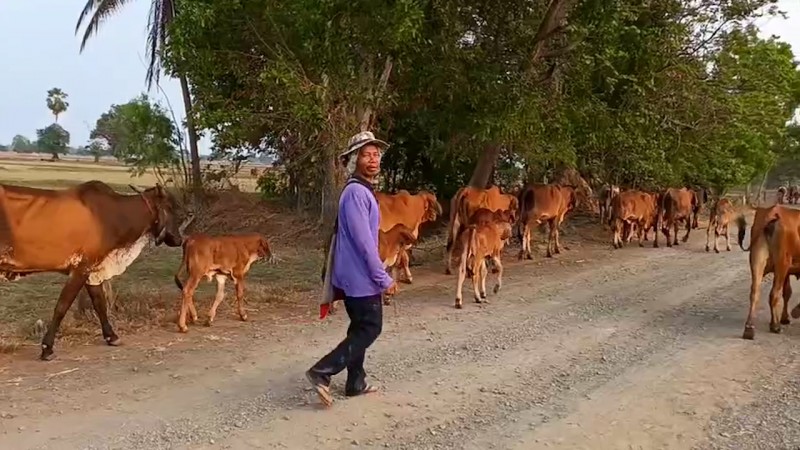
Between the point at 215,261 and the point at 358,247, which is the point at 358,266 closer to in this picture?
the point at 358,247

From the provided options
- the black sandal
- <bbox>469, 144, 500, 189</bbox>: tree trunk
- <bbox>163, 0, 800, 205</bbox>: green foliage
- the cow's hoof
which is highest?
<bbox>163, 0, 800, 205</bbox>: green foliage

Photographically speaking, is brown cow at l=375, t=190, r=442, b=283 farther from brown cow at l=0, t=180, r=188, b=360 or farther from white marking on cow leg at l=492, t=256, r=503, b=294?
brown cow at l=0, t=180, r=188, b=360

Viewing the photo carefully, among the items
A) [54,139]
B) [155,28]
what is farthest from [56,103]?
[155,28]

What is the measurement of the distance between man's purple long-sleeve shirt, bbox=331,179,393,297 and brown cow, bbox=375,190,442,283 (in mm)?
6362

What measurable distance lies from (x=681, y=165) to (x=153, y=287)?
15325mm

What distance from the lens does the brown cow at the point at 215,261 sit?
900 cm

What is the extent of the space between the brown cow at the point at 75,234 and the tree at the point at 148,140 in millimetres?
15404

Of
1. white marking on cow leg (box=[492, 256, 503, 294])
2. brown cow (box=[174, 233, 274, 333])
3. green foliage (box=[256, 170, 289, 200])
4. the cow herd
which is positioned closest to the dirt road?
brown cow (box=[174, 233, 274, 333])

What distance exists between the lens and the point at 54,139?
91812 millimetres

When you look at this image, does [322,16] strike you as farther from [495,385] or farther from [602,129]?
[602,129]

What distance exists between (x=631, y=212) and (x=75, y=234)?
14451 mm

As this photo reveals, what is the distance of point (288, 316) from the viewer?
1015 cm

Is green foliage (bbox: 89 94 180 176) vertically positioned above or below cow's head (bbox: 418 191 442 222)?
above

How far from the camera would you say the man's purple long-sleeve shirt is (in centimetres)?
618
